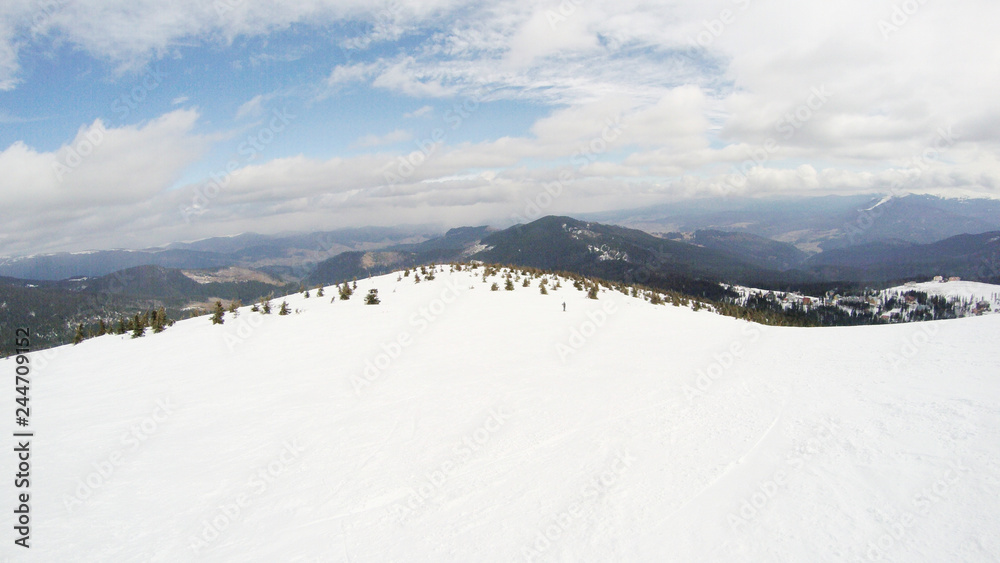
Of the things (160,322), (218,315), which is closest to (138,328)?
(160,322)

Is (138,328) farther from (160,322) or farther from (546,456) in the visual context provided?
(546,456)

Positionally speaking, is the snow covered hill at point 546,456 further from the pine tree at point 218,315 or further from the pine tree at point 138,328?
the pine tree at point 218,315

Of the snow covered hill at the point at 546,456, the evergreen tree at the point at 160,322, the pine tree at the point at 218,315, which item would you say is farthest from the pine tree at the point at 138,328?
the snow covered hill at the point at 546,456

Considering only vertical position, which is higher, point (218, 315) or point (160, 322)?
point (218, 315)

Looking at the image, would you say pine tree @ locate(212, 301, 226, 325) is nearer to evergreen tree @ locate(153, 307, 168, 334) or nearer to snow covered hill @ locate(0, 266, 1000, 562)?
evergreen tree @ locate(153, 307, 168, 334)

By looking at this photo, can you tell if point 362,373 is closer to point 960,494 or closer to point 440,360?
point 440,360

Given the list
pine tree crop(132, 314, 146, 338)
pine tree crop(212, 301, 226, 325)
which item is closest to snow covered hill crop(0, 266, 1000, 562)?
pine tree crop(132, 314, 146, 338)

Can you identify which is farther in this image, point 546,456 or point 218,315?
point 218,315

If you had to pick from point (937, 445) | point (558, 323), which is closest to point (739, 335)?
point (558, 323)
